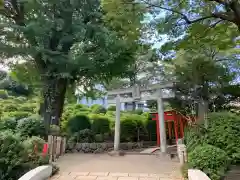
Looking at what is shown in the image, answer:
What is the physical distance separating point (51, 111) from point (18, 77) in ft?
10.3

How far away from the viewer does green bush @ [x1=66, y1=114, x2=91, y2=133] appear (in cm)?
1194

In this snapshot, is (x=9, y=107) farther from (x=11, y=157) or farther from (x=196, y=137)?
(x=196, y=137)

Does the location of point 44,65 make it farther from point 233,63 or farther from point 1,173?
point 233,63

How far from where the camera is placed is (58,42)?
11180 millimetres

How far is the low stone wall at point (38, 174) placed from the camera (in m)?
4.13

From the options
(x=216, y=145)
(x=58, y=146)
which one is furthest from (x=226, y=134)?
(x=58, y=146)

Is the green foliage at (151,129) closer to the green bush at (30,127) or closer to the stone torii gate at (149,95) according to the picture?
the stone torii gate at (149,95)

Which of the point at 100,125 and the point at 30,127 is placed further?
the point at 100,125

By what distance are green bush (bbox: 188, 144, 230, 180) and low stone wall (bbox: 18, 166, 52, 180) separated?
10.9 feet

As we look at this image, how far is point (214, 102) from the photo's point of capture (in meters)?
11.4

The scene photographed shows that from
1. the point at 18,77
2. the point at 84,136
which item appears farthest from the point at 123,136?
the point at 18,77

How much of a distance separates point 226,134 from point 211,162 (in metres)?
1.18

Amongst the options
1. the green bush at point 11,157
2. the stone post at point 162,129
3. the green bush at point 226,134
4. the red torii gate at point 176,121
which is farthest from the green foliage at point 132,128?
the green bush at point 11,157

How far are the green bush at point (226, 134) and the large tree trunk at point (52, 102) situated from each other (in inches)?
299
